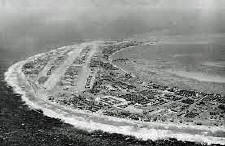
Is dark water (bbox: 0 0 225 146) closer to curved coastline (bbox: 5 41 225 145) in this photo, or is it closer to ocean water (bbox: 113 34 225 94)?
curved coastline (bbox: 5 41 225 145)

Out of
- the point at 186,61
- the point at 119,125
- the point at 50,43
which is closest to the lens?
the point at 119,125

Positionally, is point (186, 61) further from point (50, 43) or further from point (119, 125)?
point (50, 43)

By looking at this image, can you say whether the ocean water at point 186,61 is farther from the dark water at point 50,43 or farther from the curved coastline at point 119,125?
the curved coastline at point 119,125

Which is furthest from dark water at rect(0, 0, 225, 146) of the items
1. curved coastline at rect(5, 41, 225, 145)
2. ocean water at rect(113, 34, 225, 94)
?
ocean water at rect(113, 34, 225, 94)

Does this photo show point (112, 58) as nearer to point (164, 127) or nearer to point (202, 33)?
point (164, 127)

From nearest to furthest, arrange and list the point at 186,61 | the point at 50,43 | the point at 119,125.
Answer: the point at 119,125 → the point at 186,61 → the point at 50,43

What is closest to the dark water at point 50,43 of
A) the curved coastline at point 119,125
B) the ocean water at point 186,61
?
the curved coastline at point 119,125

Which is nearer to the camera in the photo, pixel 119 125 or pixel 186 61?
pixel 119 125

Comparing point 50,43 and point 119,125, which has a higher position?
point 119,125

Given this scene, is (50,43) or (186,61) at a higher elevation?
(186,61)

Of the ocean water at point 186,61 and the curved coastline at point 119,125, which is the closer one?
the curved coastline at point 119,125

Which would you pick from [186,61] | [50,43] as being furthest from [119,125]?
[50,43]
